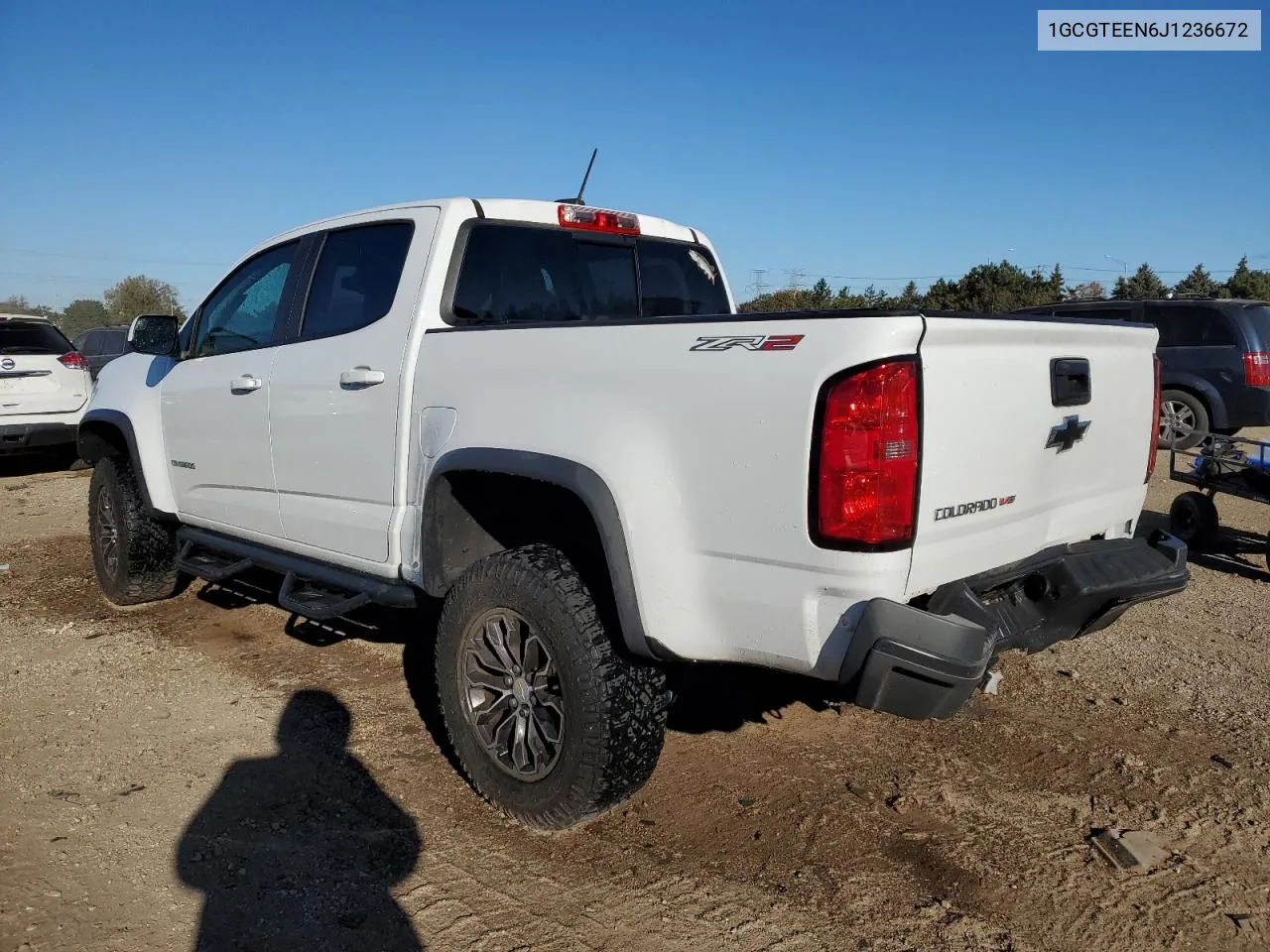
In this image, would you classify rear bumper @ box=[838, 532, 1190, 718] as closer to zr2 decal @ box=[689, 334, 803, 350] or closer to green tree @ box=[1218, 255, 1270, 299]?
zr2 decal @ box=[689, 334, 803, 350]

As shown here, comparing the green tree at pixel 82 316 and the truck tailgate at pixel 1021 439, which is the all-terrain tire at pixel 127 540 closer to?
the truck tailgate at pixel 1021 439

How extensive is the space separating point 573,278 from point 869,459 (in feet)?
7.07

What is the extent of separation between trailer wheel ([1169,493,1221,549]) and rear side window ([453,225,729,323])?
441 cm

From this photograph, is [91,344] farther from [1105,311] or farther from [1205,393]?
[1205,393]

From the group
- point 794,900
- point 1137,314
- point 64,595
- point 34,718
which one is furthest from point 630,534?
point 1137,314

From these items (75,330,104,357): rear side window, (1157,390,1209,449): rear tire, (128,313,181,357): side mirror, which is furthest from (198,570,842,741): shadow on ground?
(75,330,104,357): rear side window

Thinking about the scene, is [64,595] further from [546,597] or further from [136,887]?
[546,597]

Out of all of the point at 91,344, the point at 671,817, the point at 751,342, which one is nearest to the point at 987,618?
the point at 751,342

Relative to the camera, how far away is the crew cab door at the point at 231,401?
14.2 ft

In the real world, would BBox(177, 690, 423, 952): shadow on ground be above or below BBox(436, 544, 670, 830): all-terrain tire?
Answer: below

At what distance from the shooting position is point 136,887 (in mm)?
2887

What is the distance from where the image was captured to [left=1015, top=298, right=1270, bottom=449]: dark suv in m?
10.7

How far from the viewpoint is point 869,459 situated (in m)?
2.36

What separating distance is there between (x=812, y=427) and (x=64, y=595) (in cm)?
569
